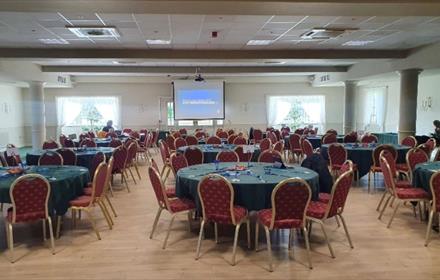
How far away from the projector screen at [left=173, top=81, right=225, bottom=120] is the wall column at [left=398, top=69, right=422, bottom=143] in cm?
780

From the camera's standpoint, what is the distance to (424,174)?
519cm

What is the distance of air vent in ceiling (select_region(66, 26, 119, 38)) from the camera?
24.6 ft

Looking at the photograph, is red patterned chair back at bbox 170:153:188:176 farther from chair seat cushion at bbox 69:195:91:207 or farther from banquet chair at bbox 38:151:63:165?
banquet chair at bbox 38:151:63:165

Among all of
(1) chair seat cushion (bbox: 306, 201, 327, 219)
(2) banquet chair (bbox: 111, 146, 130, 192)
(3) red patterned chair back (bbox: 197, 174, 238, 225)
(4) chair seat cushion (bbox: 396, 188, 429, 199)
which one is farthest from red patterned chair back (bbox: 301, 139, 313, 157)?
(3) red patterned chair back (bbox: 197, 174, 238, 225)

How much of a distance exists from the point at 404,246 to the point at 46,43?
8.87m

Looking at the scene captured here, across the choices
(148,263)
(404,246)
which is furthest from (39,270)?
(404,246)

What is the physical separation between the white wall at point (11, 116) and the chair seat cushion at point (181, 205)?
13.3 m

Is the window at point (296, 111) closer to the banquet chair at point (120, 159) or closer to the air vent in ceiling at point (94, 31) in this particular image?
the air vent in ceiling at point (94, 31)

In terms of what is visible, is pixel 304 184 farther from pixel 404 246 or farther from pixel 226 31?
pixel 226 31

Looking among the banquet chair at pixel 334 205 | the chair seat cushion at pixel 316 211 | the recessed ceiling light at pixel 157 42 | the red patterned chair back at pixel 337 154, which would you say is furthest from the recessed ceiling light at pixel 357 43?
the chair seat cushion at pixel 316 211

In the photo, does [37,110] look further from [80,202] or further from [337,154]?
[337,154]

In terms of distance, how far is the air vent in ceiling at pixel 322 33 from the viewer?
793 cm

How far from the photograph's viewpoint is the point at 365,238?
4844mm

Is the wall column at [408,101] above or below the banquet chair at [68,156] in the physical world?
above
